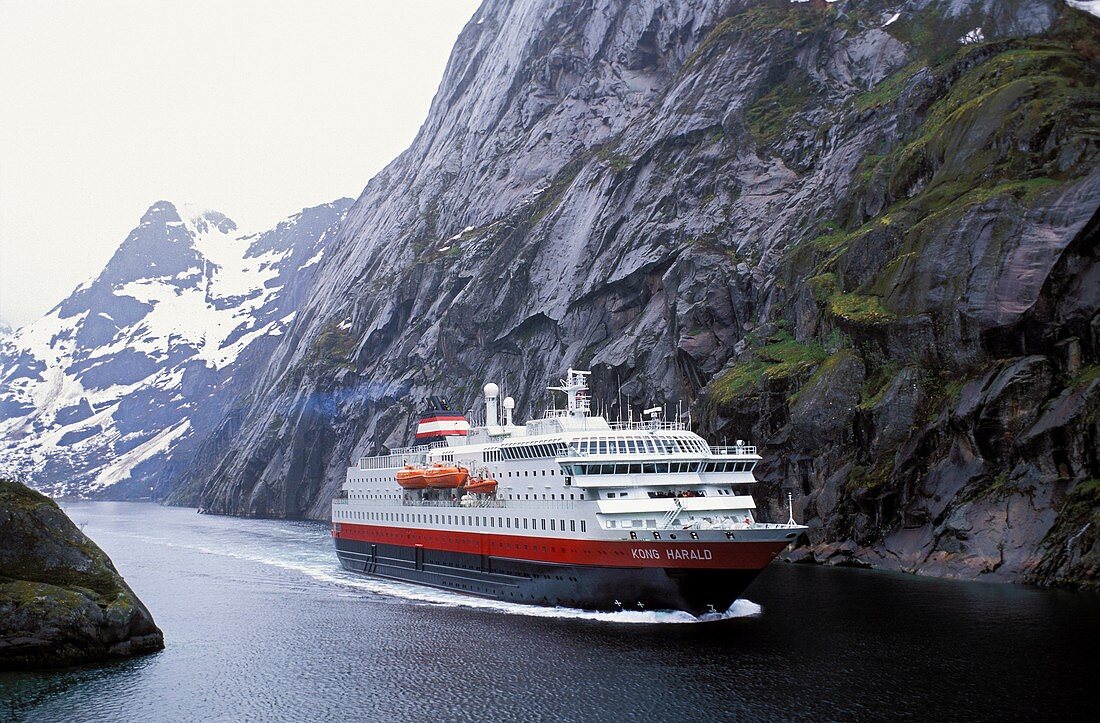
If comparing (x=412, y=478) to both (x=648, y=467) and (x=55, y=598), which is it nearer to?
(x=648, y=467)

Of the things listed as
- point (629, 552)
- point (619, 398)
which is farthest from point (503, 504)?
point (619, 398)

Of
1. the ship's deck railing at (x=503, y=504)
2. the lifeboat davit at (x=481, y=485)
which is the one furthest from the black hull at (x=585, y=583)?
the lifeboat davit at (x=481, y=485)

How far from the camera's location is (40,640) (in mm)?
39062

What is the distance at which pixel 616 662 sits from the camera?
39.1 meters

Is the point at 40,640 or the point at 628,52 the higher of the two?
the point at 628,52

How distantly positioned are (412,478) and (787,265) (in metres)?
44.2

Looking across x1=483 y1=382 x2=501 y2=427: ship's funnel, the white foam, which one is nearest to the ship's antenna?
x1=483 y1=382 x2=501 y2=427: ship's funnel

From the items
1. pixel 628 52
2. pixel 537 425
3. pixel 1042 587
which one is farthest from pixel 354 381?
pixel 1042 587

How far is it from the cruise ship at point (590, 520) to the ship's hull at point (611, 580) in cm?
7

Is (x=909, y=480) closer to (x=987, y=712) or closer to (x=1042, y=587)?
(x=1042, y=587)

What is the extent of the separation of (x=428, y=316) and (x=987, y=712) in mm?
120410

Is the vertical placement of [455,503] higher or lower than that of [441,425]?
lower

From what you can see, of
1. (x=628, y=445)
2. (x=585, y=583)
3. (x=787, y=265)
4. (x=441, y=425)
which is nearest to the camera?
(x=585, y=583)

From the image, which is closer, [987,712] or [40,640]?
[987,712]
